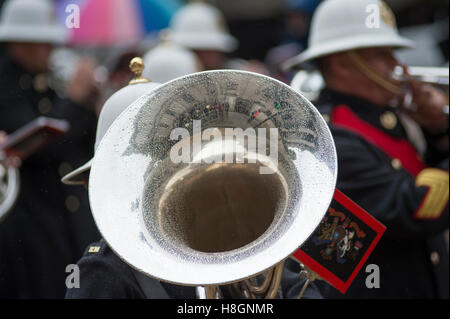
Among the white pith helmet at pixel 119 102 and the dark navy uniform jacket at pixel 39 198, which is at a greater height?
the white pith helmet at pixel 119 102

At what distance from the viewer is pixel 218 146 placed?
207 centimetres

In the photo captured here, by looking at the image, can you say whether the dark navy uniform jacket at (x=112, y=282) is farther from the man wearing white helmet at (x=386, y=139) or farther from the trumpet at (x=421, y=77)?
the trumpet at (x=421, y=77)

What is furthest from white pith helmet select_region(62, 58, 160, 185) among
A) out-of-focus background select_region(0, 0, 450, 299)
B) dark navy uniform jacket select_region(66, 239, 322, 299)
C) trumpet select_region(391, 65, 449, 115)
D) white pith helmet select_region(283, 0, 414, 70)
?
trumpet select_region(391, 65, 449, 115)

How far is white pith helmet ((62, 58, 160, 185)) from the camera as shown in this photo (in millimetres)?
2131

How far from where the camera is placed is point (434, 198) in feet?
9.51

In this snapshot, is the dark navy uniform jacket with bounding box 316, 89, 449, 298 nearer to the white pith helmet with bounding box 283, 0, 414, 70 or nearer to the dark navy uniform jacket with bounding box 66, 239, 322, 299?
the white pith helmet with bounding box 283, 0, 414, 70

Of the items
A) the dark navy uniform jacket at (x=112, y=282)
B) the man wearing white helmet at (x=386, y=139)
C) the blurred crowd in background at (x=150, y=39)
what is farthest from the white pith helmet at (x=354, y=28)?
the dark navy uniform jacket at (x=112, y=282)

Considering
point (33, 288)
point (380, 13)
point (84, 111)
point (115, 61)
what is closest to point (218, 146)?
point (380, 13)

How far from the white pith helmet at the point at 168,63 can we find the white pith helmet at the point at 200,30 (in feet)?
5.54

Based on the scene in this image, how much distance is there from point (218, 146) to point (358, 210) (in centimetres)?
48

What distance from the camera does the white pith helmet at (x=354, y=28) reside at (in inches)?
125

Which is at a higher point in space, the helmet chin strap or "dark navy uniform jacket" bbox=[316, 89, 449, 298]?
the helmet chin strap

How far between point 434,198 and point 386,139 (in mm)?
412

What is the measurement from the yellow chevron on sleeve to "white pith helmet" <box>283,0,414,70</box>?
0.67 m
